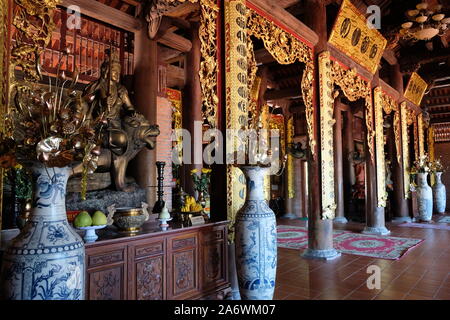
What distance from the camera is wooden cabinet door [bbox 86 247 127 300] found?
177 centimetres

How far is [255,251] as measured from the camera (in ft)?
7.70

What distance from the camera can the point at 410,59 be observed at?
7340mm

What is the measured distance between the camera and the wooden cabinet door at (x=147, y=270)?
198 cm

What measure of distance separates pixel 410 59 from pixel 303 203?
4.48 meters

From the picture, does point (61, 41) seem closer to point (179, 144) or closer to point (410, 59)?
point (179, 144)

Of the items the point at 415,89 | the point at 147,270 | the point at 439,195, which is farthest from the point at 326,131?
the point at 439,195

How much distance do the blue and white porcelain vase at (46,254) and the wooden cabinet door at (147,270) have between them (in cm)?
61

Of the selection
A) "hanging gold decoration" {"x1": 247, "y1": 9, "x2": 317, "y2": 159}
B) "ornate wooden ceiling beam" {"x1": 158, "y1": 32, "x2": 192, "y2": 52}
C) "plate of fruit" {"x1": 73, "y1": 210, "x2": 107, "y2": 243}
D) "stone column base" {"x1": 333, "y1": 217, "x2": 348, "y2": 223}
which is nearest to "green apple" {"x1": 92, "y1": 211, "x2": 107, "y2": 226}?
"plate of fruit" {"x1": 73, "y1": 210, "x2": 107, "y2": 243}

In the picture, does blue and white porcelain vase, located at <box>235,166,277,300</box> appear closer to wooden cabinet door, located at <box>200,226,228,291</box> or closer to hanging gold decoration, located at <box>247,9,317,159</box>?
wooden cabinet door, located at <box>200,226,228,291</box>

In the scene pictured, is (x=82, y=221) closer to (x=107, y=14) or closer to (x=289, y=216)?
(x=107, y=14)

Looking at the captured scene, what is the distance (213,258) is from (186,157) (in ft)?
11.4

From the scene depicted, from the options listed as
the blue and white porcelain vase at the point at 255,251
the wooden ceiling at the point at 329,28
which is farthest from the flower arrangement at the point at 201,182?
the wooden ceiling at the point at 329,28

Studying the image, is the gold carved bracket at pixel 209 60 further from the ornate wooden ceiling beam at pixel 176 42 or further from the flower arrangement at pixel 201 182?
the ornate wooden ceiling beam at pixel 176 42
